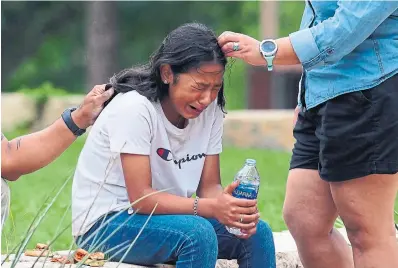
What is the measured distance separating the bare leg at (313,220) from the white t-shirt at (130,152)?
15.7 inches

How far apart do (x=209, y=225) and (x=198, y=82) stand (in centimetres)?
55

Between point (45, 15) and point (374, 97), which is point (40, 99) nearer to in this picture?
point (374, 97)

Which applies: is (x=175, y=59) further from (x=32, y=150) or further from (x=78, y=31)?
(x=78, y=31)

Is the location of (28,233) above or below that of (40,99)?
above

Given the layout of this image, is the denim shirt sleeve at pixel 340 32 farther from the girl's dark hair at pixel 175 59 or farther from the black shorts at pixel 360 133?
the girl's dark hair at pixel 175 59

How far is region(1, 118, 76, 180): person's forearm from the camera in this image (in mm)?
3516

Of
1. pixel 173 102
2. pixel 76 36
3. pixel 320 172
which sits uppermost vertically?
pixel 173 102

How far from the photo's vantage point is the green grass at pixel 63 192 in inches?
237

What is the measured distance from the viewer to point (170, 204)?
3.76 m

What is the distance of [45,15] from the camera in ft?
97.7

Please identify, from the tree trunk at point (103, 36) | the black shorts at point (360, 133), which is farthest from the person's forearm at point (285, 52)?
the tree trunk at point (103, 36)

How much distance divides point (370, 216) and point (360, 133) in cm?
31

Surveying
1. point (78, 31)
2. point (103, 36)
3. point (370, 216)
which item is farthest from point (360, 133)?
point (78, 31)

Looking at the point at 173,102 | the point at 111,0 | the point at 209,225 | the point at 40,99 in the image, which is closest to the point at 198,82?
the point at 173,102
